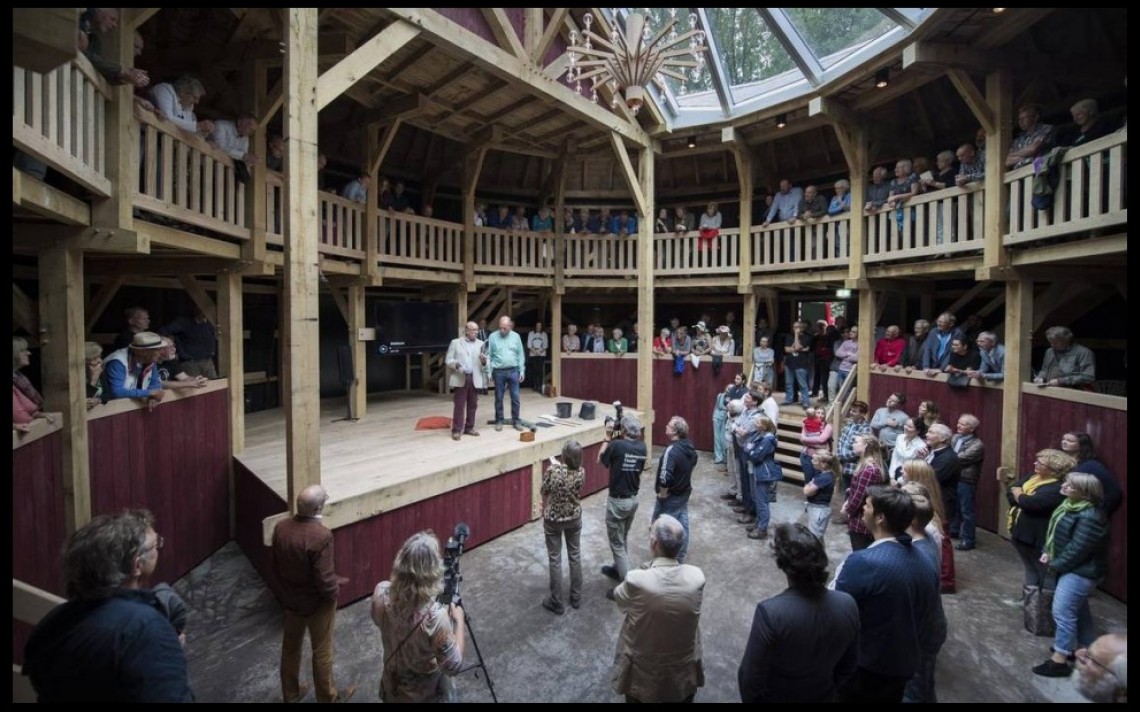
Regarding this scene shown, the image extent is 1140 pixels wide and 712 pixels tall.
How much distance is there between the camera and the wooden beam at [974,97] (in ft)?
21.1

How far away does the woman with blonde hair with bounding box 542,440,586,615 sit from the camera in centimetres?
474

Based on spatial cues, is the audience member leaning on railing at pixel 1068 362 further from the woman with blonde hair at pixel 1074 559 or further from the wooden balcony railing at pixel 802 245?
the wooden balcony railing at pixel 802 245

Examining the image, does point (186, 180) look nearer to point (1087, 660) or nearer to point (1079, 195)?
point (1087, 660)

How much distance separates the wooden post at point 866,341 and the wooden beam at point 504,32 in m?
6.45

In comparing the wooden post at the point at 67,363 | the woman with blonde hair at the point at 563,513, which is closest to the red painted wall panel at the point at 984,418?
the woman with blonde hair at the point at 563,513

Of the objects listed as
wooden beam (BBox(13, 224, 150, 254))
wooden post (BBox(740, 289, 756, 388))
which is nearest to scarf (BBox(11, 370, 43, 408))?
wooden beam (BBox(13, 224, 150, 254))

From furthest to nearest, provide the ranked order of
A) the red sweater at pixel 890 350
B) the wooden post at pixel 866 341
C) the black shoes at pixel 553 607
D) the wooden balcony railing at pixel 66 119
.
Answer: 1. the wooden post at pixel 866 341
2. the red sweater at pixel 890 350
3. the black shoes at pixel 553 607
4. the wooden balcony railing at pixel 66 119

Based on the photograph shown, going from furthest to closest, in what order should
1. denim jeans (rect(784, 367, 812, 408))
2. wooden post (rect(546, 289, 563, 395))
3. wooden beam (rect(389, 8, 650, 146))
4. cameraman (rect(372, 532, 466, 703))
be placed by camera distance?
wooden post (rect(546, 289, 563, 395)) < denim jeans (rect(784, 367, 812, 408)) < wooden beam (rect(389, 8, 650, 146)) < cameraman (rect(372, 532, 466, 703))

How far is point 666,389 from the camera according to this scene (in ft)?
37.4

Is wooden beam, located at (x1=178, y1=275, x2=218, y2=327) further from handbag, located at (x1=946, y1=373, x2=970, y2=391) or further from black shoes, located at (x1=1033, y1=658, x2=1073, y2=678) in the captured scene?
handbag, located at (x1=946, y1=373, x2=970, y2=391)

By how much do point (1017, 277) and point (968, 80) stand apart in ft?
8.20

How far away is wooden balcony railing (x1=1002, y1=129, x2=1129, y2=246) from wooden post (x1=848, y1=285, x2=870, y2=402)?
242 centimetres

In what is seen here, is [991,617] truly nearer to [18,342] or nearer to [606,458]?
[606,458]

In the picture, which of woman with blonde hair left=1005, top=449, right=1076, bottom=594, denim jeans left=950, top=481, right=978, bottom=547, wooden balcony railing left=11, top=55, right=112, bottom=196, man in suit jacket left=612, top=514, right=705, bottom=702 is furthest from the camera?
denim jeans left=950, top=481, right=978, bottom=547
